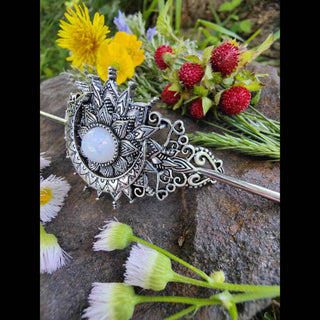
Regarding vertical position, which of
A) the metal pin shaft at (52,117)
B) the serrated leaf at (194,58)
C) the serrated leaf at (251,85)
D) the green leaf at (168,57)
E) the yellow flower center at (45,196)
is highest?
the serrated leaf at (194,58)

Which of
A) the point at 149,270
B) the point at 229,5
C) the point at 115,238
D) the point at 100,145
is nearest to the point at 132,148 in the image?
the point at 100,145

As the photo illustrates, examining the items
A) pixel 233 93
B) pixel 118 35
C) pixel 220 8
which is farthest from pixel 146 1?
pixel 233 93

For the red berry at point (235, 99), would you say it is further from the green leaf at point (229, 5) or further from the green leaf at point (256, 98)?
the green leaf at point (229, 5)

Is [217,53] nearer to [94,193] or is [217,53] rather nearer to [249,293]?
[94,193]

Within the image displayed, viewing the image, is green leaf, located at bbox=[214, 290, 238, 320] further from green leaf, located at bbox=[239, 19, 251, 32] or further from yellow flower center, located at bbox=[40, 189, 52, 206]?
green leaf, located at bbox=[239, 19, 251, 32]

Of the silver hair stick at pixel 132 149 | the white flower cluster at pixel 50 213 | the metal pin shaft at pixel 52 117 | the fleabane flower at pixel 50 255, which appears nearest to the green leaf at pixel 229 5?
the silver hair stick at pixel 132 149

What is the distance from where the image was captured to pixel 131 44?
132 cm

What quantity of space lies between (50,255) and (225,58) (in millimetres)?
943

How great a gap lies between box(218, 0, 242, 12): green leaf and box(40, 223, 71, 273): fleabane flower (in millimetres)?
1776

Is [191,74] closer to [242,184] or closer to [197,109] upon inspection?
[197,109]

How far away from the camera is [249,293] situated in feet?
2.38

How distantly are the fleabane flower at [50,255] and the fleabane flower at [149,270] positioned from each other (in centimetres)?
30

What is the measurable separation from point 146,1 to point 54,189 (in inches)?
59.2

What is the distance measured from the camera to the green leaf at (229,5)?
73.7 inches
